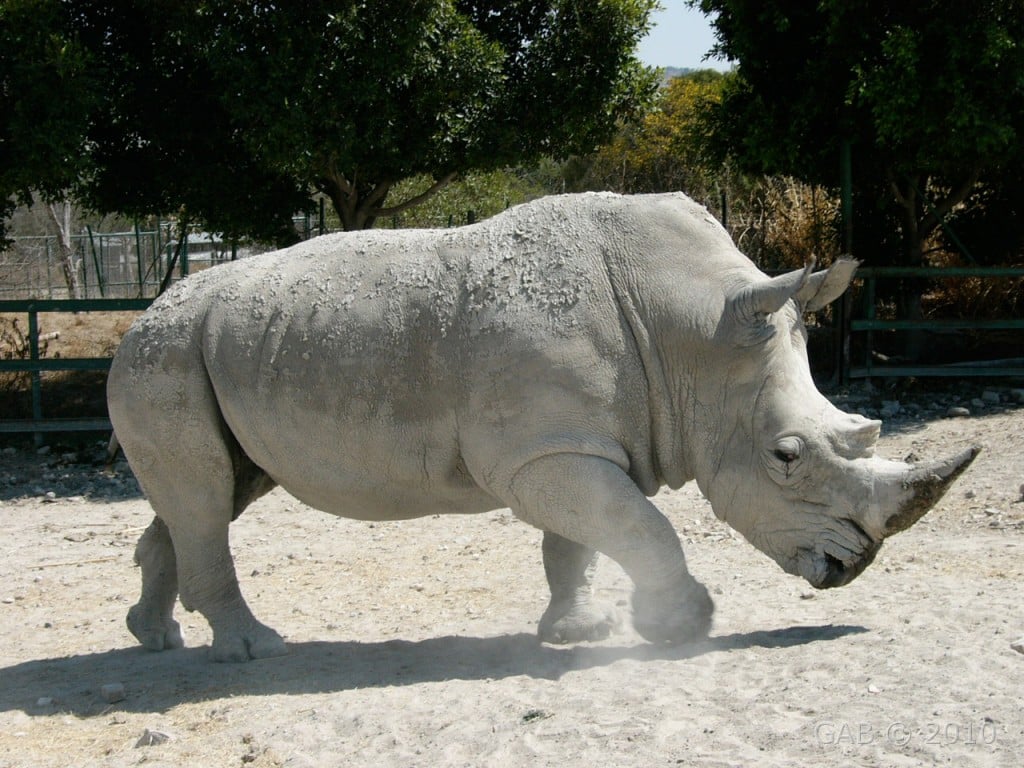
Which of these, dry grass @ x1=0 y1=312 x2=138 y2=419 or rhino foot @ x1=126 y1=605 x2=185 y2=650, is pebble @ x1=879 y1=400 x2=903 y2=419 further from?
dry grass @ x1=0 y1=312 x2=138 y2=419

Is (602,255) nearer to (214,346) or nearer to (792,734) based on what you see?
(214,346)

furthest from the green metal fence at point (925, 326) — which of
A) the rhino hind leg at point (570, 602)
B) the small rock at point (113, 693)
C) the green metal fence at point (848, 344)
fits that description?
the small rock at point (113, 693)

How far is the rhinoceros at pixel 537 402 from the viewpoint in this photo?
17.4 feet

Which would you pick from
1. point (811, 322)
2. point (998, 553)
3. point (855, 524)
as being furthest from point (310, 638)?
point (811, 322)

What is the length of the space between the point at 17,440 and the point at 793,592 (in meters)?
9.61

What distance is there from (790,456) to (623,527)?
77 cm

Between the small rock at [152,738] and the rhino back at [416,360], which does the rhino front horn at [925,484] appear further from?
the small rock at [152,738]

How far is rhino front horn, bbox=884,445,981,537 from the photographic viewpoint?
4961mm

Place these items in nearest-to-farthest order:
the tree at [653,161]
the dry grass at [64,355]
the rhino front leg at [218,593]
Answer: the rhino front leg at [218,593], the dry grass at [64,355], the tree at [653,161]

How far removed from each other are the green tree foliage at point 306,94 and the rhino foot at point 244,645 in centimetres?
647

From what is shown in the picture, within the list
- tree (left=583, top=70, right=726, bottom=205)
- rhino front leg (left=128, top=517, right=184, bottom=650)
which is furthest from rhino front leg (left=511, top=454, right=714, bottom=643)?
tree (left=583, top=70, right=726, bottom=205)

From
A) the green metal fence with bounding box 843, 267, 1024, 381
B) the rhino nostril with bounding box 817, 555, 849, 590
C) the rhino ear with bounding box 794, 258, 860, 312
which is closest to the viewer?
the rhino nostril with bounding box 817, 555, 849, 590

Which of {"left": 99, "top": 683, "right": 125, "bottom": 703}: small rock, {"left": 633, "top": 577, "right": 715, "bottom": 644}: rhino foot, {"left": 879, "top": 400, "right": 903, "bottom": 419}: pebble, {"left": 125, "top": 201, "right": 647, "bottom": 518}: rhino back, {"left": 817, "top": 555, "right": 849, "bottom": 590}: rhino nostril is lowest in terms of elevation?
{"left": 879, "top": 400, "right": 903, "bottom": 419}: pebble

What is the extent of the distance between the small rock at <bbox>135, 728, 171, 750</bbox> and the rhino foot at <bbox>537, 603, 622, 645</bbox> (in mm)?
1909
